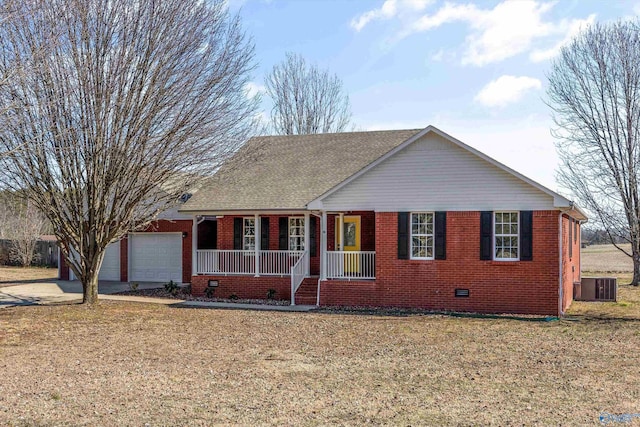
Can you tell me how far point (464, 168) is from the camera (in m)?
17.0

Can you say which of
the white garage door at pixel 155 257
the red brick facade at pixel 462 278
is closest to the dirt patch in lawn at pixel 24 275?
the white garage door at pixel 155 257

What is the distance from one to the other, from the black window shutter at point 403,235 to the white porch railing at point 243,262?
3589 millimetres

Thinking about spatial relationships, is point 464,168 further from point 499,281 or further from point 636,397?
point 636,397

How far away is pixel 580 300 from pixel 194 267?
13.3 m

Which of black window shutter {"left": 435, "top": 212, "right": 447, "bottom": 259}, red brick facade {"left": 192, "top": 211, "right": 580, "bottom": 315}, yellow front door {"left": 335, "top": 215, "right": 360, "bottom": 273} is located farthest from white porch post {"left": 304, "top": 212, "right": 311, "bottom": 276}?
black window shutter {"left": 435, "top": 212, "right": 447, "bottom": 259}

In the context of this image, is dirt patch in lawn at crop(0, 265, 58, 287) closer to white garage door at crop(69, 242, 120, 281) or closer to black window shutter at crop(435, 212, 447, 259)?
white garage door at crop(69, 242, 120, 281)

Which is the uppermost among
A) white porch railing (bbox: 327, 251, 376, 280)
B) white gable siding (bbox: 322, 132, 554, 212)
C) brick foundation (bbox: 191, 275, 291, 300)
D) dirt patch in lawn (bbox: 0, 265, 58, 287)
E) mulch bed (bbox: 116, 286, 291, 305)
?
white gable siding (bbox: 322, 132, 554, 212)

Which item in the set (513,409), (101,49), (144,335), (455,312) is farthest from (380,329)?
(101,49)

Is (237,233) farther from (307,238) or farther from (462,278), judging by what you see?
(462,278)

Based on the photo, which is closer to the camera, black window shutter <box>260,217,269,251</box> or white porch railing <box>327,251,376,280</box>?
white porch railing <box>327,251,376,280</box>

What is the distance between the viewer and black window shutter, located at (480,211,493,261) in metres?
16.8

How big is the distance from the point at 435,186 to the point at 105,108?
29.8 feet

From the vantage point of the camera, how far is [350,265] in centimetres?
1859

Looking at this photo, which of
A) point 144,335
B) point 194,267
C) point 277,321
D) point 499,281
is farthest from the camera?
point 194,267
